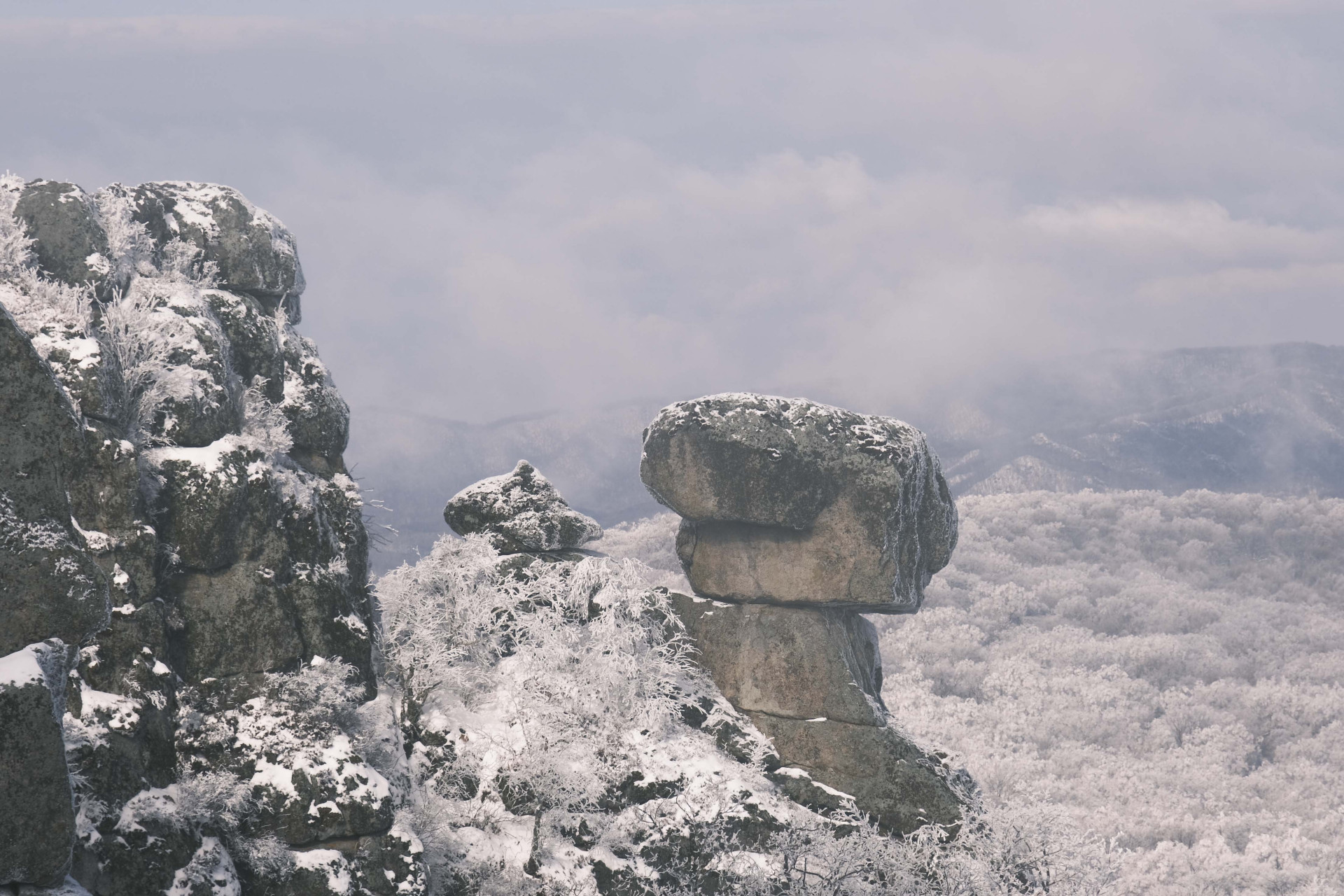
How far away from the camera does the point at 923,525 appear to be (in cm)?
2862

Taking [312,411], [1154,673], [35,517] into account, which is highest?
[35,517]

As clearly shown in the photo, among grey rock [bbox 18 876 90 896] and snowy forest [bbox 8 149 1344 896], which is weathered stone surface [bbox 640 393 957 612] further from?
grey rock [bbox 18 876 90 896]

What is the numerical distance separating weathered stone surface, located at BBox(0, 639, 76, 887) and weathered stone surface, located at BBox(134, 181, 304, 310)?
15.1m

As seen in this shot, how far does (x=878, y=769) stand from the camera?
26.1m

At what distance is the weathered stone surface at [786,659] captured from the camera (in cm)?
2670

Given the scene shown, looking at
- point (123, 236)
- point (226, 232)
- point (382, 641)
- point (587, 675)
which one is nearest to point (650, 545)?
point (587, 675)

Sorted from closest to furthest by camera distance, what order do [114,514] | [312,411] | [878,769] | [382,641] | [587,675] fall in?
[114,514] → [382,641] → [312,411] → [587,675] → [878,769]

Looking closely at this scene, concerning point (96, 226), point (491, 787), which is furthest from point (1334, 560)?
point (96, 226)

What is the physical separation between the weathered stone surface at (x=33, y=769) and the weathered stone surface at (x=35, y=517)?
0.31 metres

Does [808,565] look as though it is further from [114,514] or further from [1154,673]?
[1154,673]

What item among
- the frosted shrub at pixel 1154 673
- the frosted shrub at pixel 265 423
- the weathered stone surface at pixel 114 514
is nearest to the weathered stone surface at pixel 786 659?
the frosted shrub at pixel 1154 673

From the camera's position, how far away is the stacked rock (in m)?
26.2

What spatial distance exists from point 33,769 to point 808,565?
1886 centimetres

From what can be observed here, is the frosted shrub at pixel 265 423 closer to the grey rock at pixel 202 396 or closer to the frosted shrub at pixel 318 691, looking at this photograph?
the grey rock at pixel 202 396
